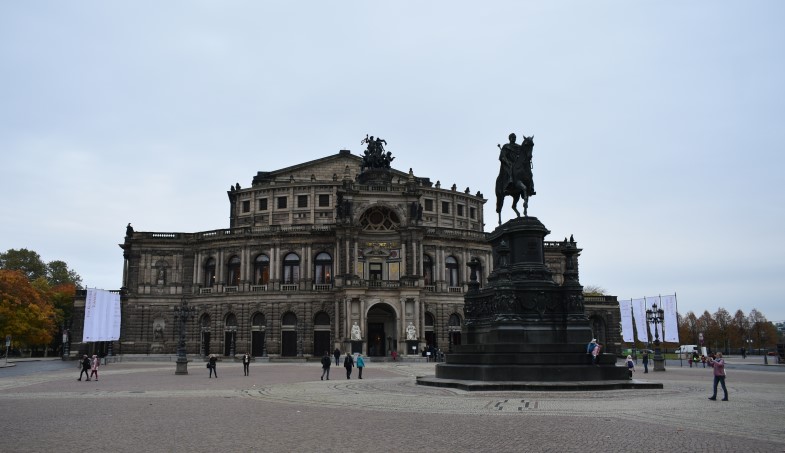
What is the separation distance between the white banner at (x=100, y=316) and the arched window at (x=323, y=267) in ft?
69.0

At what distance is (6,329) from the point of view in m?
72.8

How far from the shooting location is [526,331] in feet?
75.9

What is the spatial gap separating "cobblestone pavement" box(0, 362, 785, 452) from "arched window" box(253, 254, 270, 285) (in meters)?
47.0

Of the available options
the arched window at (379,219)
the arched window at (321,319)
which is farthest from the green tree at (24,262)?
the arched window at (379,219)

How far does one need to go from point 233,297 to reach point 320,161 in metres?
21.2

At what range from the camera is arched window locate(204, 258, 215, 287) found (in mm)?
72781

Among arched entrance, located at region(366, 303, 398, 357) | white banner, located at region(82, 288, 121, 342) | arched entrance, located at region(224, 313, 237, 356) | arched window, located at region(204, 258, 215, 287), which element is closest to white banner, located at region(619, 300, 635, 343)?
arched entrance, located at region(366, 303, 398, 357)

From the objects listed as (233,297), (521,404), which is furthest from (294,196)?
(521,404)

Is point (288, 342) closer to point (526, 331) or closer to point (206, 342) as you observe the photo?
point (206, 342)

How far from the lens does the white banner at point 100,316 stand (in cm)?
5100

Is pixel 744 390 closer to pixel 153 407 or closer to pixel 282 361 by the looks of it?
pixel 153 407

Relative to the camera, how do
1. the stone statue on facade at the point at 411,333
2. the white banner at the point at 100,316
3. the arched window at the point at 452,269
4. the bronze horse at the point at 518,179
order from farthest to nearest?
the arched window at the point at 452,269, the stone statue on facade at the point at 411,333, the white banner at the point at 100,316, the bronze horse at the point at 518,179

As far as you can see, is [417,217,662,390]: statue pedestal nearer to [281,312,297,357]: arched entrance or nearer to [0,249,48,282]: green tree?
[281,312,297,357]: arched entrance

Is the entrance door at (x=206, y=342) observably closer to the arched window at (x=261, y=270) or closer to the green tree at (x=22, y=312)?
the arched window at (x=261, y=270)
